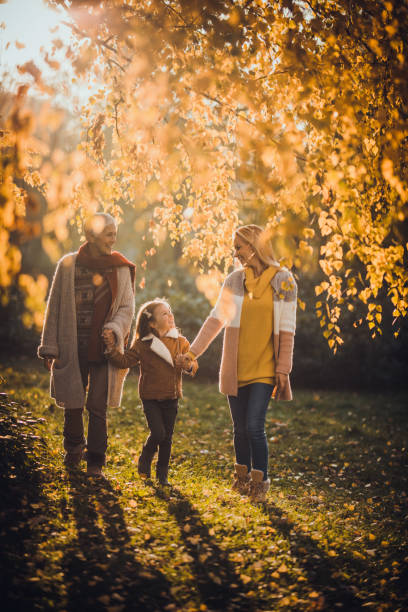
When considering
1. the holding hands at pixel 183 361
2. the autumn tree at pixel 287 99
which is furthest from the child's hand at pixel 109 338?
the autumn tree at pixel 287 99

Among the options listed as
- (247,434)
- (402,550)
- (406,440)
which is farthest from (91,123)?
(406,440)

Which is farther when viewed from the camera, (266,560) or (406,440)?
(406,440)

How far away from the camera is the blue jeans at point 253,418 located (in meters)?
4.50

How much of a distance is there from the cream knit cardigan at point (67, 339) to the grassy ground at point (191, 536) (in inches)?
26.7

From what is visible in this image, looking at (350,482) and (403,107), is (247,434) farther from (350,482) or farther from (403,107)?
(403,107)

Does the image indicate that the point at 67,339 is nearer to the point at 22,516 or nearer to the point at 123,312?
the point at 123,312

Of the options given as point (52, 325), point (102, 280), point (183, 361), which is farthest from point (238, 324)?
point (52, 325)

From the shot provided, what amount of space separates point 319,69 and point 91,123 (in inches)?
97.7

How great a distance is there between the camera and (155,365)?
4.68 m

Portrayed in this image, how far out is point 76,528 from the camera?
3654mm

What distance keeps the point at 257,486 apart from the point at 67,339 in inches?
80.4

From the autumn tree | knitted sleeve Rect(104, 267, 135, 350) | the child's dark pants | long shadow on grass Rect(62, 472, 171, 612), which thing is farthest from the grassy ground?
the autumn tree

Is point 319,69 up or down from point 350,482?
up

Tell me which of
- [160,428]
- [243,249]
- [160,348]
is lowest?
[160,428]
